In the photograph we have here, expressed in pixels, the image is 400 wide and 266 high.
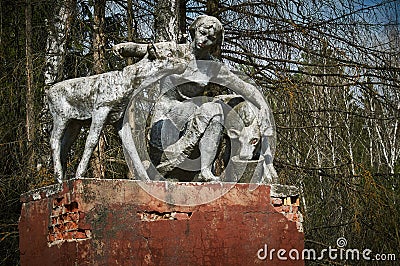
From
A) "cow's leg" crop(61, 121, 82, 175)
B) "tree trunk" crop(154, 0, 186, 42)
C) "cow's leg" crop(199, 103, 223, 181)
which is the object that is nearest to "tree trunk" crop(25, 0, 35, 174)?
"tree trunk" crop(154, 0, 186, 42)

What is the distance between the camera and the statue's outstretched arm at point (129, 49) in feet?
20.4

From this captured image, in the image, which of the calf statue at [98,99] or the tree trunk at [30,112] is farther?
the tree trunk at [30,112]

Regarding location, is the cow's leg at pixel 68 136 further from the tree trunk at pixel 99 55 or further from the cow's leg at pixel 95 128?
the tree trunk at pixel 99 55

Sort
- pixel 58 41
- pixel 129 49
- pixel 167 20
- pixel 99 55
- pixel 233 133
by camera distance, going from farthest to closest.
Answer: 1. pixel 58 41
2. pixel 99 55
3. pixel 167 20
4. pixel 233 133
5. pixel 129 49

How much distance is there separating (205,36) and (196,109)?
63 cm

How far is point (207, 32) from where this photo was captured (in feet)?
20.2

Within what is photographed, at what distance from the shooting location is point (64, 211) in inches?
219

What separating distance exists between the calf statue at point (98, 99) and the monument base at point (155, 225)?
41 centimetres

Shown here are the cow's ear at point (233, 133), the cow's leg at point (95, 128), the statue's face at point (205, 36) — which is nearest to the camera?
the cow's leg at point (95, 128)

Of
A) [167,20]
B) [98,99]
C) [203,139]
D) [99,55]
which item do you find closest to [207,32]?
[203,139]

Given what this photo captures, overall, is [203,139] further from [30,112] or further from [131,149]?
[30,112]

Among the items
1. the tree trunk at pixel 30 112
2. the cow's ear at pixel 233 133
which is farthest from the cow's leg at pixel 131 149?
the tree trunk at pixel 30 112

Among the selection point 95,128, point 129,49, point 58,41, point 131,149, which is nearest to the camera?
point 95,128

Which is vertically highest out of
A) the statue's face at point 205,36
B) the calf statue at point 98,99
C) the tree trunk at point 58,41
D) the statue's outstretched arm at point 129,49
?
the tree trunk at point 58,41
